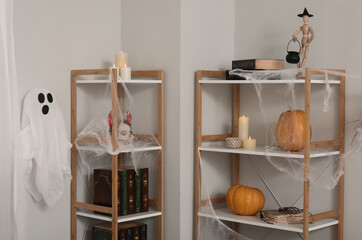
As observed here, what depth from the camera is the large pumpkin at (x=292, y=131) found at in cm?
274

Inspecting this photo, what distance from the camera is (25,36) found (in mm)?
2869

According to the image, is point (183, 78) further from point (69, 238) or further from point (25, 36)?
point (69, 238)

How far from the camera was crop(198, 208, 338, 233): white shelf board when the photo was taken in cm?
276

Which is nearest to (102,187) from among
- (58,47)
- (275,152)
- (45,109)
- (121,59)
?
(45,109)

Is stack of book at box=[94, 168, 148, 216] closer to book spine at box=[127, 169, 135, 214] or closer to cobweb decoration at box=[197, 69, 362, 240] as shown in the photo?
book spine at box=[127, 169, 135, 214]

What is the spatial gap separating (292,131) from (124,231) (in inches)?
41.3

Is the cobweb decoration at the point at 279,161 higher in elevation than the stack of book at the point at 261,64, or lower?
lower

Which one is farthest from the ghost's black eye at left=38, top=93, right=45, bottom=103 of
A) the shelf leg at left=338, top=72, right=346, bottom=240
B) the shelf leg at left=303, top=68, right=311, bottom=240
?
the shelf leg at left=338, top=72, right=346, bottom=240

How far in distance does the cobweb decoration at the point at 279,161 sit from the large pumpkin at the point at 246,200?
0.13 meters

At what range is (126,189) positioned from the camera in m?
2.95

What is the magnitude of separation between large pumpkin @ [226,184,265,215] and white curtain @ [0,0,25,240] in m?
1.33

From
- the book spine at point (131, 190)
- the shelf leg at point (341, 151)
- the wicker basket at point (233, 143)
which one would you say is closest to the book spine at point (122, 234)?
the book spine at point (131, 190)

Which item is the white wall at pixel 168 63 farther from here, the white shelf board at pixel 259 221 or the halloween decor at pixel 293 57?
the halloween decor at pixel 293 57

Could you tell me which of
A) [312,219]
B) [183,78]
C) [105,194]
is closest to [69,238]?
[105,194]
